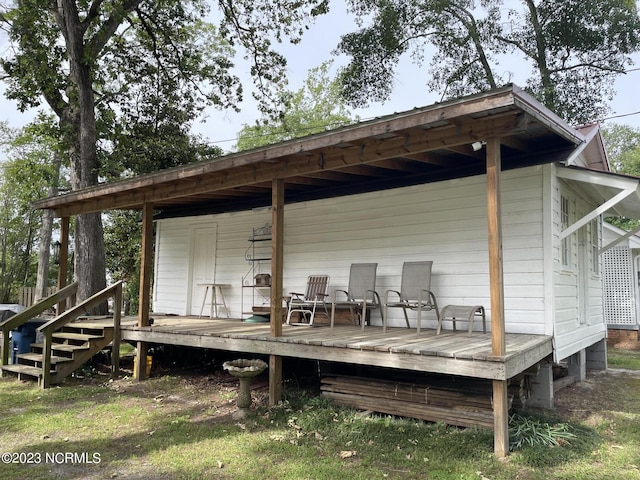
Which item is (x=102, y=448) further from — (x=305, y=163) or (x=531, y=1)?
(x=531, y=1)

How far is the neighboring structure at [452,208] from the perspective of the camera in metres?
3.68

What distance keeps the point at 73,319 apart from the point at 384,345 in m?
4.51

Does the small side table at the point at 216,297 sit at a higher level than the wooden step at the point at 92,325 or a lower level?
higher

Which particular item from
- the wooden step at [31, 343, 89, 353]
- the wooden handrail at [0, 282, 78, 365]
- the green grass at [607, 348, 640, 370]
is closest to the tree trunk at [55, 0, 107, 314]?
the wooden handrail at [0, 282, 78, 365]

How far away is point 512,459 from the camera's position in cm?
338

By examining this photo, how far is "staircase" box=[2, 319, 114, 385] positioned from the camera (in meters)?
5.88

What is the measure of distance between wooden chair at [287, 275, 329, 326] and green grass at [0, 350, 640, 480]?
4.69 feet

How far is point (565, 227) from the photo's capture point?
5.59m

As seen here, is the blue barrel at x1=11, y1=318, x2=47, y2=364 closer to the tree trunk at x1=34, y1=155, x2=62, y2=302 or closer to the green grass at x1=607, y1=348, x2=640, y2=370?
the green grass at x1=607, y1=348, x2=640, y2=370

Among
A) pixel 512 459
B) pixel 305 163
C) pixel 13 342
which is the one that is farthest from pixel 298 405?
pixel 13 342

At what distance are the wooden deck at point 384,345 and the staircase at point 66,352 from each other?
0.51 meters

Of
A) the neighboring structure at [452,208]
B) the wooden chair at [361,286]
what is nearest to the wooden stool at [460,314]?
the neighboring structure at [452,208]

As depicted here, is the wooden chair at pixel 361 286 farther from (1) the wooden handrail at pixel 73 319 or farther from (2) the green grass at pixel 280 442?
(1) the wooden handrail at pixel 73 319

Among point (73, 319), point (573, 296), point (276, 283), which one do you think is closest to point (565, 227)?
point (573, 296)
